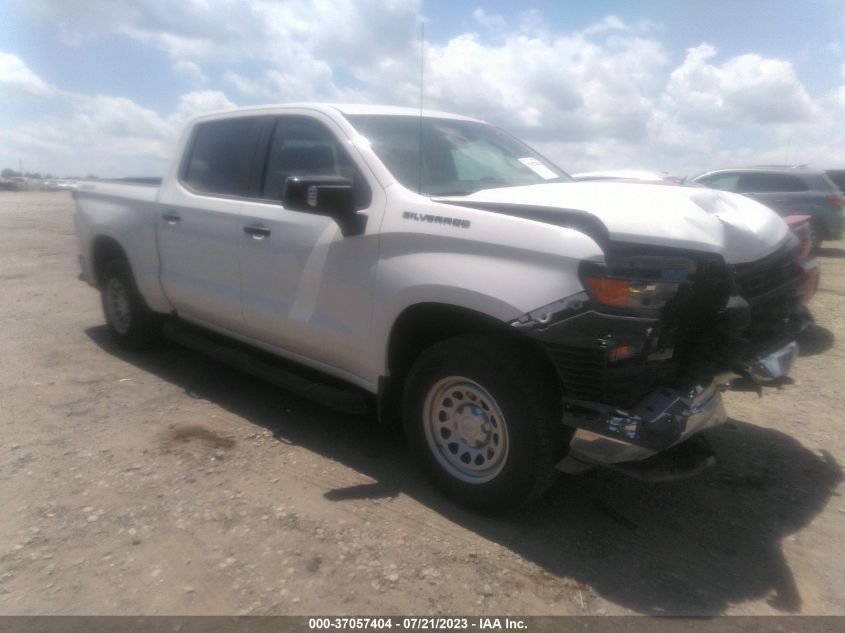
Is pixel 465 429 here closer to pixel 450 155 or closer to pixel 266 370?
pixel 266 370

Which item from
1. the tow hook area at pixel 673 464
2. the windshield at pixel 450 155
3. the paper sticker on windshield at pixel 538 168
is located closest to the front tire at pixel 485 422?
the tow hook area at pixel 673 464

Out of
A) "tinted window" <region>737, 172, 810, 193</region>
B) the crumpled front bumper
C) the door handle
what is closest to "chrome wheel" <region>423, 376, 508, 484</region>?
the crumpled front bumper

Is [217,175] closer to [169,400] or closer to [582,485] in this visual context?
[169,400]

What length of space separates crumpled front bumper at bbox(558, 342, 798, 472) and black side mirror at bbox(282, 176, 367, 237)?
143 cm

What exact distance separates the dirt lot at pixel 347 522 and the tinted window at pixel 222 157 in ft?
4.85

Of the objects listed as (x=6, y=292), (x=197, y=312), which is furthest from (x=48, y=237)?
(x=197, y=312)

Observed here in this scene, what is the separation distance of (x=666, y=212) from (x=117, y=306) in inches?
185

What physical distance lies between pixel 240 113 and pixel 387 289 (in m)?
2.04

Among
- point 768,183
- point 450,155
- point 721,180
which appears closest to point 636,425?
point 450,155

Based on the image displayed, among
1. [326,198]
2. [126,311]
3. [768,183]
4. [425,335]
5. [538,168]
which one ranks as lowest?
[126,311]

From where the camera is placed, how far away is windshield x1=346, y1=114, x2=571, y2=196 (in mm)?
3621

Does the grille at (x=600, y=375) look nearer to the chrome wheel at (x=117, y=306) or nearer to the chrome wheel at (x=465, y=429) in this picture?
the chrome wheel at (x=465, y=429)

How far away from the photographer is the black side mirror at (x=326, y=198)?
322 centimetres

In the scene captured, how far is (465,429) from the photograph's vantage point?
3188mm
